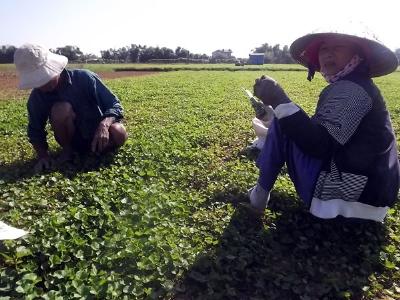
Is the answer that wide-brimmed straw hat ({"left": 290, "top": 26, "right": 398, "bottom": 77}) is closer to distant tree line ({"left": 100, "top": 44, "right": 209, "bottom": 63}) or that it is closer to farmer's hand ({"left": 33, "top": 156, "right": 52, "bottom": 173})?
farmer's hand ({"left": 33, "top": 156, "right": 52, "bottom": 173})

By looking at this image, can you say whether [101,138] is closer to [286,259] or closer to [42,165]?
[42,165]

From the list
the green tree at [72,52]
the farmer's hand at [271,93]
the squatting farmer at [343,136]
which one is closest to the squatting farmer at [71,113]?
the farmer's hand at [271,93]

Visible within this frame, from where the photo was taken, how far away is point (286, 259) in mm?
3053

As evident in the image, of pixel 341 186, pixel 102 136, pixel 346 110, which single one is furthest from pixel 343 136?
pixel 102 136

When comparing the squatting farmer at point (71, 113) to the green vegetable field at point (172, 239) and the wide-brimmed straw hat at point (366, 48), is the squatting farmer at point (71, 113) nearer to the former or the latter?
the green vegetable field at point (172, 239)

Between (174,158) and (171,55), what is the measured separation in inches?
3062

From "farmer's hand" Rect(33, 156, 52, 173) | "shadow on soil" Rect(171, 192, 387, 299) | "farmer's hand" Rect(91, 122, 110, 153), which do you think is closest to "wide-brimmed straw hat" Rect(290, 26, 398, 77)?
"shadow on soil" Rect(171, 192, 387, 299)

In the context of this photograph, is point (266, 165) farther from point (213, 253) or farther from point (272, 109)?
point (213, 253)

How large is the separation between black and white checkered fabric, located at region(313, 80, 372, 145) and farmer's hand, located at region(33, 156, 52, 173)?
303 cm

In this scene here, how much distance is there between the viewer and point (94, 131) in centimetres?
492

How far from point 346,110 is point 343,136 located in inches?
6.8

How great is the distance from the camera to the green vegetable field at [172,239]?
2648 millimetres

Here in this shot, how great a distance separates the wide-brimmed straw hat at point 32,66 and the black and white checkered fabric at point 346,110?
273cm

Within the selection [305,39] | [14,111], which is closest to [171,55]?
[14,111]
